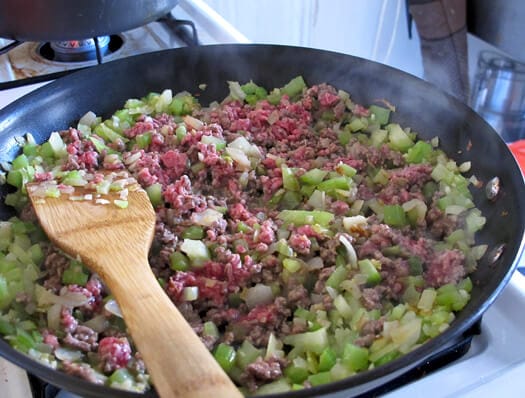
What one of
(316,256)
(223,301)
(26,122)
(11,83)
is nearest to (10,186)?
(26,122)

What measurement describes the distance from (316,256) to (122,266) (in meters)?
0.33

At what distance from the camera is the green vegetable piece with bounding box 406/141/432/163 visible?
1.19 m

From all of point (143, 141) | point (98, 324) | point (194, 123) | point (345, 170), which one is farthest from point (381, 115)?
point (98, 324)

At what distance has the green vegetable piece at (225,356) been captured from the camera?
83cm

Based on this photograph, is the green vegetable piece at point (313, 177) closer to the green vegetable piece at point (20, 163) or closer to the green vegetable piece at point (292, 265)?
the green vegetable piece at point (292, 265)

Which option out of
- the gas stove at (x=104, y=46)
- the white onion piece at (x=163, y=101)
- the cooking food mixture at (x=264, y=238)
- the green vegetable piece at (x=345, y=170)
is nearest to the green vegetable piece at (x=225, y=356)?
the cooking food mixture at (x=264, y=238)

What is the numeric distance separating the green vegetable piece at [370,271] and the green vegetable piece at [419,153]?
32cm

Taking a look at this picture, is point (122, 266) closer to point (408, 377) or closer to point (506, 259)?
point (408, 377)

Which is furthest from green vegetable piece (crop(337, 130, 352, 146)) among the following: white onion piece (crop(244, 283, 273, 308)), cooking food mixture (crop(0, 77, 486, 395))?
white onion piece (crop(244, 283, 273, 308))

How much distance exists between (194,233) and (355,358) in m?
0.39

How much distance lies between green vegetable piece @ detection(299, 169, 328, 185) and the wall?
1.42 m

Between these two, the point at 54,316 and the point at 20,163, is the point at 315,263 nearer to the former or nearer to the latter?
the point at 54,316

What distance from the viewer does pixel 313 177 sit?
45.7 inches

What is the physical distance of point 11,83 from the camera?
1419mm
